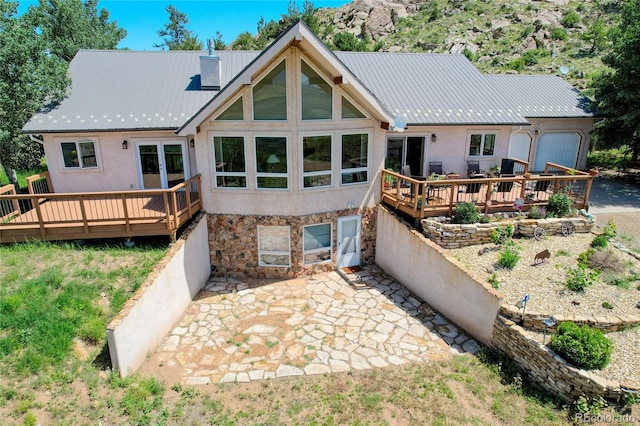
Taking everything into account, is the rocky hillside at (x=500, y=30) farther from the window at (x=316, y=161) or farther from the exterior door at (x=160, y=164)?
the exterior door at (x=160, y=164)

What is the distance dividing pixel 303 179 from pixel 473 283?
6048mm

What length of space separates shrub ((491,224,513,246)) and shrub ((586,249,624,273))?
7.03ft

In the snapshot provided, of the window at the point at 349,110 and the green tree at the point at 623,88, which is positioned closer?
the window at the point at 349,110

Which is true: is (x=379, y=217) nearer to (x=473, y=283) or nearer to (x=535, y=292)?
(x=473, y=283)

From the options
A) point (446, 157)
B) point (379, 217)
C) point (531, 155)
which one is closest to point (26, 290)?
→ point (379, 217)

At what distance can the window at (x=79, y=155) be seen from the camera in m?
13.5

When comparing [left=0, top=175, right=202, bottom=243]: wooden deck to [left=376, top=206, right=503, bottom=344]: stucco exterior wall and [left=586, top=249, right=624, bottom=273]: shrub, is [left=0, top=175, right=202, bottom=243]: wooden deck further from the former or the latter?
[left=586, top=249, right=624, bottom=273]: shrub

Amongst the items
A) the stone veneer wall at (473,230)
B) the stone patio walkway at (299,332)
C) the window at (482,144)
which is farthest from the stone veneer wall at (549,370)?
the window at (482,144)

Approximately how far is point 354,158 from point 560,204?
7087 mm

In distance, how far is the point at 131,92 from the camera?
14.6 m

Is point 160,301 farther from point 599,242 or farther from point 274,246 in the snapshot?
point 599,242

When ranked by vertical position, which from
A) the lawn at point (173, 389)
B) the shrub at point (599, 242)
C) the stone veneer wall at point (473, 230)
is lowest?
the lawn at point (173, 389)

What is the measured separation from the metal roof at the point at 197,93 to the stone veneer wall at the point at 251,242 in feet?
13.2

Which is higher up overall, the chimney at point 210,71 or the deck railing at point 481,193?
the chimney at point 210,71
